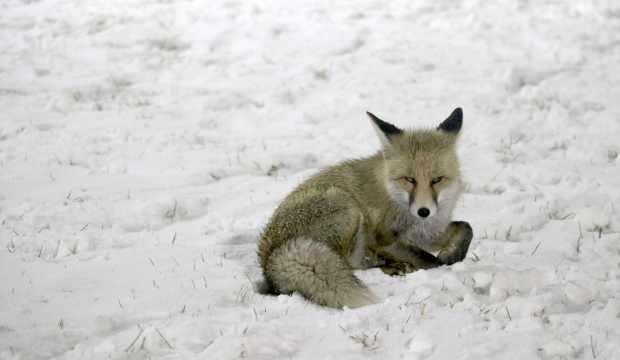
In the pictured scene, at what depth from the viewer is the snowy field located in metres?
3.81

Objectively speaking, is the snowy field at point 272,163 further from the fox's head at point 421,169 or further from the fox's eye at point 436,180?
the fox's eye at point 436,180

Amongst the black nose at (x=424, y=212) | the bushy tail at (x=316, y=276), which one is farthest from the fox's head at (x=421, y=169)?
the bushy tail at (x=316, y=276)

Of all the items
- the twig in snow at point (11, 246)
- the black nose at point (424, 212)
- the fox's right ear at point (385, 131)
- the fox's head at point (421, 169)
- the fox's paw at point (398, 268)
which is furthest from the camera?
the twig in snow at point (11, 246)

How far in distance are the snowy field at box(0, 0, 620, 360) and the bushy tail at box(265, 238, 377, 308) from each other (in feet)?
0.32

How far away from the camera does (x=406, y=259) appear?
15.8 ft

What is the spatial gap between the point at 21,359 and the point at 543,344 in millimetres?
2953

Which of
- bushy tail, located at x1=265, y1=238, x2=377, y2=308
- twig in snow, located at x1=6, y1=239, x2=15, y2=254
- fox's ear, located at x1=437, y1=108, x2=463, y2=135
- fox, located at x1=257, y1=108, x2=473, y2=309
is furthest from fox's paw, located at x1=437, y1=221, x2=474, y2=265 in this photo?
twig in snow, located at x1=6, y1=239, x2=15, y2=254

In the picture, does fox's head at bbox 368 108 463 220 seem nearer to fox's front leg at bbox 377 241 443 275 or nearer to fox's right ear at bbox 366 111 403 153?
fox's right ear at bbox 366 111 403 153

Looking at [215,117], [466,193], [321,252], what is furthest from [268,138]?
[321,252]

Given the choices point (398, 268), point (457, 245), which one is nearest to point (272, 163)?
point (398, 268)

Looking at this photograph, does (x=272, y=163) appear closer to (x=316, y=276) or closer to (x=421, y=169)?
(x=421, y=169)

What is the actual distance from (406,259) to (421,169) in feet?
2.34

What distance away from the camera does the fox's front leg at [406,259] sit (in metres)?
4.79

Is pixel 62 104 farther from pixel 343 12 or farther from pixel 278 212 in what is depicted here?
pixel 343 12
